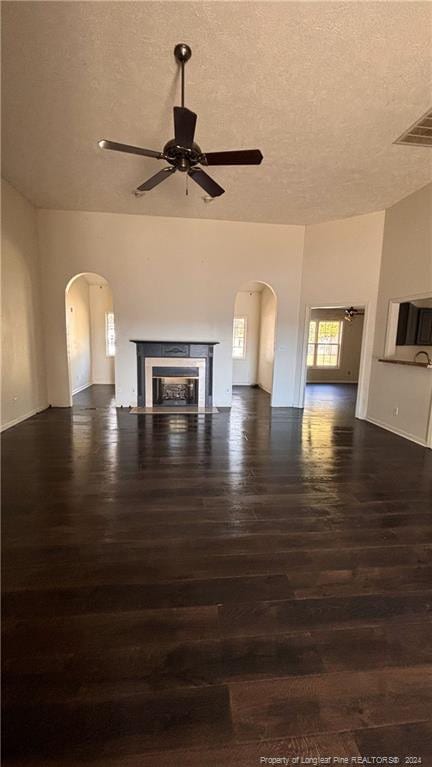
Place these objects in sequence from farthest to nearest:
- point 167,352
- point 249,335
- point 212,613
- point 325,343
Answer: point 325,343, point 249,335, point 167,352, point 212,613

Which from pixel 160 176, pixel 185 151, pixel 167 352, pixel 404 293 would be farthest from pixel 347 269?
pixel 185 151

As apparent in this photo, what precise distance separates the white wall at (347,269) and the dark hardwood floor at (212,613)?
9.29ft

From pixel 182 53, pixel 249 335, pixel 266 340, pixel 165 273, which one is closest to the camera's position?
pixel 182 53

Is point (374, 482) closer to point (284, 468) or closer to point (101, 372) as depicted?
point (284, 468)

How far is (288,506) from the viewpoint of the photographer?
277 cm

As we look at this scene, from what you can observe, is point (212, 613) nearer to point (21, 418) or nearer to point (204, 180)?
point (204, 180)

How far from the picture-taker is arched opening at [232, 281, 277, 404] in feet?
28.2

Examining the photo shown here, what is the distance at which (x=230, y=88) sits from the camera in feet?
9.07

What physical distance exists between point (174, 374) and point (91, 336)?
152 inches

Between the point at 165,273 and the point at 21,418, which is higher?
the point at 165,273

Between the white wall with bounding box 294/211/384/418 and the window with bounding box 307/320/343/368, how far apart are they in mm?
4315

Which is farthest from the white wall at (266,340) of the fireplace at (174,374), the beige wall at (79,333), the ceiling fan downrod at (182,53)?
the ceiling fan downrod at (182,53)

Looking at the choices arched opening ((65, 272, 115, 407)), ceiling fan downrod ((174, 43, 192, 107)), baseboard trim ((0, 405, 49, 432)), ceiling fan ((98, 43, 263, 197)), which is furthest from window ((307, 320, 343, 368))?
ceiling fan downrod ((174, 43, 192, 107))

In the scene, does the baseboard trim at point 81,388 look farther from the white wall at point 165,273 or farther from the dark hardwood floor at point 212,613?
the dark hardwood floor at point 212,613
